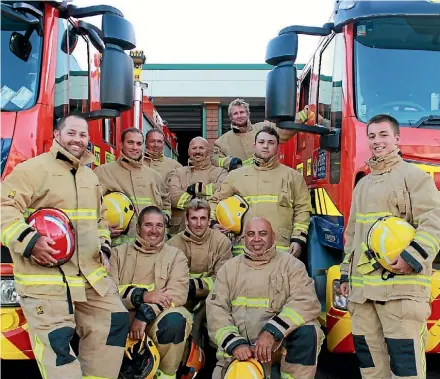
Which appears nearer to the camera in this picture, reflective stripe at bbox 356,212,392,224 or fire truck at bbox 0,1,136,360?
reflective stripe at bbox 356,212,392,224

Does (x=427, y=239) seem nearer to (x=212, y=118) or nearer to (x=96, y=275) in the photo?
(x=96, y=275)

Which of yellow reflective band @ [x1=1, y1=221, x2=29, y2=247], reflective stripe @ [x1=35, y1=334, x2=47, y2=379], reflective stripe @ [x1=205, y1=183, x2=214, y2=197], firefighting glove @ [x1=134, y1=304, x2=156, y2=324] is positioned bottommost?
reflective stripe @ [x1=35, y1=334, x2=47, y2=379]

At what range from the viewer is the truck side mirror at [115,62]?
335 cm

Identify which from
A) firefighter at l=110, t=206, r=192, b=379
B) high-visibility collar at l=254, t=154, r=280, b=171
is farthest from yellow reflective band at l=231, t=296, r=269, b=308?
high-visibility collar at l=254, t=154, r=280, b=171

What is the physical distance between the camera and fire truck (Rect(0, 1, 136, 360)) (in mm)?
3057

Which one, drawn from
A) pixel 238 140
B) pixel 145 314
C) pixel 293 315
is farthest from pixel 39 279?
pixel 238 140

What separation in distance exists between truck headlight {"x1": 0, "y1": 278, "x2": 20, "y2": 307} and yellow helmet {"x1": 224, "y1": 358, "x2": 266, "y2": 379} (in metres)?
1.25

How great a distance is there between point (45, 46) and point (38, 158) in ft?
2.92

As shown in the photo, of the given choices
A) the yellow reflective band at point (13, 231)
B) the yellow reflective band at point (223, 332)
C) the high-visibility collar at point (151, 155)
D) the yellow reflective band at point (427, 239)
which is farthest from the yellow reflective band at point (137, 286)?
the high-visibility collar at point (151, 155)

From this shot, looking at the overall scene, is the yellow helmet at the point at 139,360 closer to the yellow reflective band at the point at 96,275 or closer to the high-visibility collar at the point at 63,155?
the yellow reflective band at the point at 96,275

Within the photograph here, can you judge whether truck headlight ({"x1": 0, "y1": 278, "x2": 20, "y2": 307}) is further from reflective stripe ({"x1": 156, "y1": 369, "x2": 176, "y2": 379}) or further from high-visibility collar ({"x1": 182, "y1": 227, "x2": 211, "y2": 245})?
high-visibility collar ({"x1": 182, "y1": 227, "x2": 211, "y2": 245})

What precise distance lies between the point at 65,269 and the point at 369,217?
164 centimetres

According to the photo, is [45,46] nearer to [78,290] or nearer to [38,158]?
[38,158]

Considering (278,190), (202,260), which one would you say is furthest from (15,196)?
(278,190)
